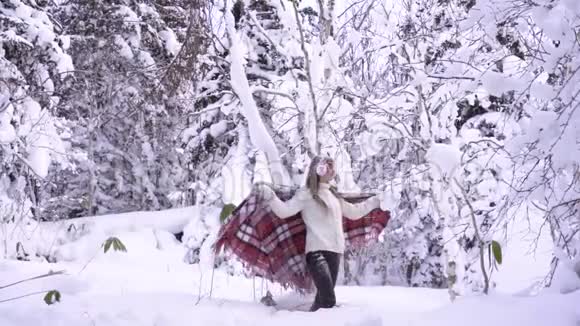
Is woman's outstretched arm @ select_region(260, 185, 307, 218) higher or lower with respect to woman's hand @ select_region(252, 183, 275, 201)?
lower

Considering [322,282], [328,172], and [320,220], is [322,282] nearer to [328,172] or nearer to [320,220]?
[320,220]

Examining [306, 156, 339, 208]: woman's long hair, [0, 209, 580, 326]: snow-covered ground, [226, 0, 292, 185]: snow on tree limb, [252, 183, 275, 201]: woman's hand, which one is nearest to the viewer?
[0, 209, 580, 326]: snow-covered ground

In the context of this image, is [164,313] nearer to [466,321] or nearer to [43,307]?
[43,307]

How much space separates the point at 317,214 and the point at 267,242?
0.50 metres

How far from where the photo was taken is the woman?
4.59 metres

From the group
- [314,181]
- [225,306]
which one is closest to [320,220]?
[314,181]

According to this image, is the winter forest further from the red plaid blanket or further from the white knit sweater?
the white knit sweater

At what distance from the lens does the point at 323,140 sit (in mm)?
6777

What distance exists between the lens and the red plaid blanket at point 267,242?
4785 millimetres

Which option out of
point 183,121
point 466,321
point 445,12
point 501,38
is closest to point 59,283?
point 466,321

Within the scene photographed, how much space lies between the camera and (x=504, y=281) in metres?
7.77

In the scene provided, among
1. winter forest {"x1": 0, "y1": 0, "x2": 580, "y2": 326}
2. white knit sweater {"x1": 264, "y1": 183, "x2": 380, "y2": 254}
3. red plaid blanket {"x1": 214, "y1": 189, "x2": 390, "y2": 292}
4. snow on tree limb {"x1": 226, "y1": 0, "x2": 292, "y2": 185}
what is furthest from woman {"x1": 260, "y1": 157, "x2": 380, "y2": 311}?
snow on tree limb {"x1": 226, "y1": 0, "x2": 292, "y2": 185}

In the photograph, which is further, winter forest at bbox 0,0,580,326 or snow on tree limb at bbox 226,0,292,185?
snow on tree limb at bbox 226,0,292,185

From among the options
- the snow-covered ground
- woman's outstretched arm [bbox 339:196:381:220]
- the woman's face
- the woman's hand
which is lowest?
the snow-covered ground
